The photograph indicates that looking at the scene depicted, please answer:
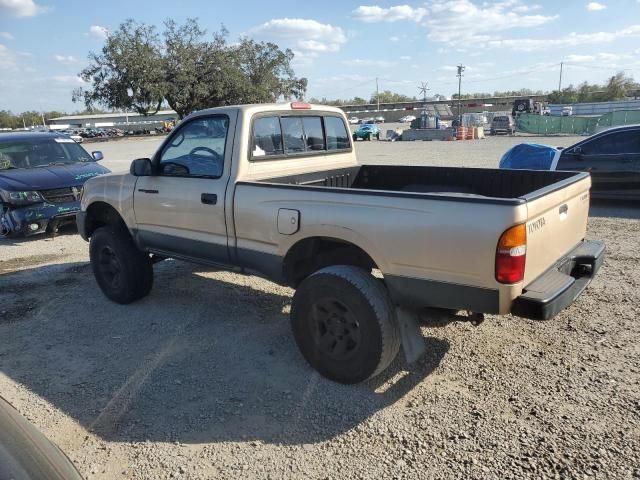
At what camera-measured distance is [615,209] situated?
916cm

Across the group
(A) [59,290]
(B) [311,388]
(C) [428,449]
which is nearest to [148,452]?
(B) [311,388]

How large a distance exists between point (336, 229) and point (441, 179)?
78.9 inches

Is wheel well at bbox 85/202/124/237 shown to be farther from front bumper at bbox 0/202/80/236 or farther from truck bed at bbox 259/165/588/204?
front bumper at bbox 0/202/80/236

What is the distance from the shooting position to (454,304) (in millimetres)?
2969

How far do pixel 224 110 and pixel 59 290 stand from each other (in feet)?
10.7

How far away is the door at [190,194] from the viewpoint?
13.7 ft

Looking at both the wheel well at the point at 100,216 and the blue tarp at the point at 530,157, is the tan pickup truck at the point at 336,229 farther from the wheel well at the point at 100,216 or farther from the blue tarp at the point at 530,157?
the blue tarp at the point at 530,157

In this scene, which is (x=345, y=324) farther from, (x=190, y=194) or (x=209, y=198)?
(x=190, y=194)

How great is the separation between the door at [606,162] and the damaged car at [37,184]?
894 centimetres

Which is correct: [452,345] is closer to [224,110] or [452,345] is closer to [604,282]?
[604,282]

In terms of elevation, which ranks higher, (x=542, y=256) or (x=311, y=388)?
(x=542, y=256)

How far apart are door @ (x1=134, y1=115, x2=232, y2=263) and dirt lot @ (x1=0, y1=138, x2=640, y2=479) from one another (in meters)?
0.80

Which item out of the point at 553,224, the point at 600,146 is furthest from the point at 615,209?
the point at 553,224

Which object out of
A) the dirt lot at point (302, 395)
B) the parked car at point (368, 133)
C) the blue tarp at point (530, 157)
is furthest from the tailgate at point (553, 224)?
the parked car at point (368, 133)
